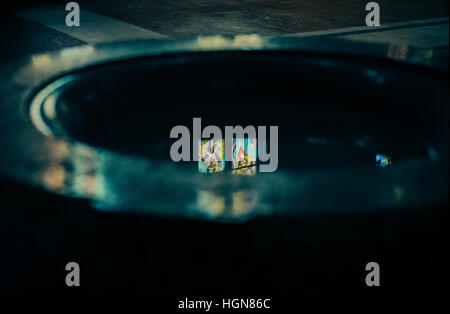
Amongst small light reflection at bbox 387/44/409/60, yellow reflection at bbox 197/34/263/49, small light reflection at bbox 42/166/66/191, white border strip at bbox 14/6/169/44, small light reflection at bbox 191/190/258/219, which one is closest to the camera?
small light reflection at bbox 191/190/258/219

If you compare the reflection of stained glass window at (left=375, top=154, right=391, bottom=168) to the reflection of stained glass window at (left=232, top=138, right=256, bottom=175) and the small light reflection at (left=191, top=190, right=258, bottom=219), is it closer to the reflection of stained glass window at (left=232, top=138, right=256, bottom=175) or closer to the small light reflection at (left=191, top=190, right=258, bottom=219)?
the reflection of stained glass window at (left=232, top=138, right=256, bottom=175)

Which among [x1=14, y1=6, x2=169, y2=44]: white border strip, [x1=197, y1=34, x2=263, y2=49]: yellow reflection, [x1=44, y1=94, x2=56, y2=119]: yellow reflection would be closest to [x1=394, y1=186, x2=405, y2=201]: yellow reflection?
[x1=44, y1=94, x2=56, y2=119]: yellow reflection

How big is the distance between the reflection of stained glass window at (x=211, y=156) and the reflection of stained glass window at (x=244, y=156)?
0.16ft

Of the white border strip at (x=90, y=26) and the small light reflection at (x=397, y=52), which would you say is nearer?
the small light reflection at (x=397, y=52)

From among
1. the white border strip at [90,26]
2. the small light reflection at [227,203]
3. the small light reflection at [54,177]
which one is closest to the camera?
the small light reflection at [227,203]

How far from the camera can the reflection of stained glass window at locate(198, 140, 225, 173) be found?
179cm

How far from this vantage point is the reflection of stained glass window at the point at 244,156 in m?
1.72

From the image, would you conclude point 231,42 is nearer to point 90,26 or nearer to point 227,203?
point 227,203

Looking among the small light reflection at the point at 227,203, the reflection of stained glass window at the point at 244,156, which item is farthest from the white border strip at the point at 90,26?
the small light reflection at the point at 227,203

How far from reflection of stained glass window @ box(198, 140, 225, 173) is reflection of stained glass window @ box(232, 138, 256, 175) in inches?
1.9

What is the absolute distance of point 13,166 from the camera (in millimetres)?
1317

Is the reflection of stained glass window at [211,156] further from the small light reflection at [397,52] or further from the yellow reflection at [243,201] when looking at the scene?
the small light reflection at [397,52]

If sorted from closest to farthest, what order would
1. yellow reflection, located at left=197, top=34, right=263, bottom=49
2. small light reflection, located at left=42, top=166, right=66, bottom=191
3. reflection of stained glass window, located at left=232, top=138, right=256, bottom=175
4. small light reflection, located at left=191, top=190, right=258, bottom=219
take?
small light reflection, located at left=191, top=190, right=258, bottom=219 → small light reflection, located at left=42, top=166, right=66, bottom=191 → reflection of stained glass window, located at left=232, top=138, right=256, bottom=175 → yellow reflection, located at left=197, top=34, right=263, bottom=49
